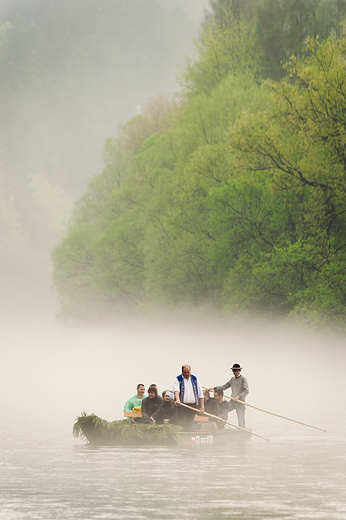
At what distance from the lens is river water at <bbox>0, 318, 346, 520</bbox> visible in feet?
45.0

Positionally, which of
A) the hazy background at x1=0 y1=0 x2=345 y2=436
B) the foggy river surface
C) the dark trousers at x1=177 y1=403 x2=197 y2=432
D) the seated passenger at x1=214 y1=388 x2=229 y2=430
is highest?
the hazy background at x1=0 y1=0 x2=345 y2=436

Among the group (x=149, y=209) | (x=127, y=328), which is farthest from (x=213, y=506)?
(x=127, y=328)

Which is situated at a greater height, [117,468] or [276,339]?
[276,339]

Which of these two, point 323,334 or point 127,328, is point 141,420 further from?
point 127,328

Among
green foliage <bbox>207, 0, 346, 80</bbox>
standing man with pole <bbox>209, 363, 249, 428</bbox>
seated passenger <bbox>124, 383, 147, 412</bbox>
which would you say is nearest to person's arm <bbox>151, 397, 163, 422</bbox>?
seated passenger <bbox>124, 383, 147, 412</bbox>

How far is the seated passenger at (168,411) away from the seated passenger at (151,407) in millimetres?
115

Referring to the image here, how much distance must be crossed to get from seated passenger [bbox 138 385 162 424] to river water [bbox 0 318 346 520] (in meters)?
0.97

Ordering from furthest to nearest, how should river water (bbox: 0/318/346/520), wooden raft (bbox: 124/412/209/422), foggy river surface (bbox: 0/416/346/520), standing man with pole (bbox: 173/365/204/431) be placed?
1. wooden raft (bbox: 124/412/209/422)
2. standing man with pole (bbox: 173/365/204/431)
3. river water (bbox: 0/318/346/520)
4. foggy river surface (bbox: 0/416/346/520)

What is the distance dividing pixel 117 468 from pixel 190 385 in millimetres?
4972

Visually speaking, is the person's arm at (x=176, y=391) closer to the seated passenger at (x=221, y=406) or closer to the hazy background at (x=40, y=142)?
the seated passenger at (x=221, y=406)

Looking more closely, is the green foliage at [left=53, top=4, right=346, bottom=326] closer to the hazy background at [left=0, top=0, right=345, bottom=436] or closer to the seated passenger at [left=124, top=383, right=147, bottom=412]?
the hazy background at [left=0, top=0, right=345, bottom=436]

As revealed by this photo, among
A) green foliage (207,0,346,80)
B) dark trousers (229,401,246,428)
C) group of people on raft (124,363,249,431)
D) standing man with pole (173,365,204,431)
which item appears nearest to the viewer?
group of people on raft (124,363,249,431)

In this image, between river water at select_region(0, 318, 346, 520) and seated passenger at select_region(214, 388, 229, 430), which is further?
seated passenger at select_region(214, 388, 229, 430)

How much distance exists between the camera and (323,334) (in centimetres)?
3938
